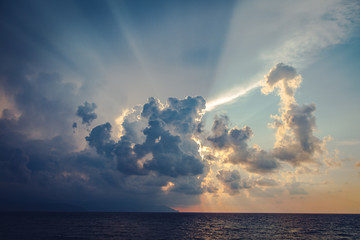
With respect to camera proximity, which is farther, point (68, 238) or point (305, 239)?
point (305, 239)

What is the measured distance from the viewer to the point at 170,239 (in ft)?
264

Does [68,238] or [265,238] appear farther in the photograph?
[265,238]

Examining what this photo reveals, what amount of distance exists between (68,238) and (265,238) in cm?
7487

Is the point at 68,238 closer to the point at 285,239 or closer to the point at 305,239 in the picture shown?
the point at 285,239

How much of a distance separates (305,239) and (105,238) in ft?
249

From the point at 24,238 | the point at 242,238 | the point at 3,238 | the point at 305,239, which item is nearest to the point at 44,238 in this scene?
the point at 24,238

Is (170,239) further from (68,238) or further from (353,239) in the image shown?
(353,239)

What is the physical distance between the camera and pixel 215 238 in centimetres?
8512

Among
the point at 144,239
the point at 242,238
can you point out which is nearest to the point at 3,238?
the point at 144,239

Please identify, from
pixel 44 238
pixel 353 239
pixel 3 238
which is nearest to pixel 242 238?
pixel 353 239

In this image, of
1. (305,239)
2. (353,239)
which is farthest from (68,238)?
(353,239)

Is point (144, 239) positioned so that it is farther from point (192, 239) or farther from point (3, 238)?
point (3, 238)

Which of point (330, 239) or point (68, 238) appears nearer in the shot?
point (68, 238)

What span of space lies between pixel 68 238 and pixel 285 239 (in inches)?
3201
